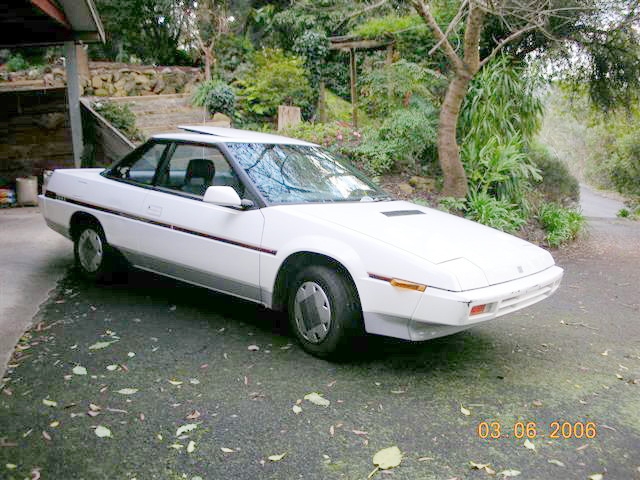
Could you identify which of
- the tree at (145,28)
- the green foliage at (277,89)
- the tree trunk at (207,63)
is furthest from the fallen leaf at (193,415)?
the tree at (145,28)

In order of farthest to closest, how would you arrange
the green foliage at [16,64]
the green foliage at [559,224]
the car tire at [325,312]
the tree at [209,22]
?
the tree at [209,22], the green foliage at [16,64], the green foliage at [559,224], the car tire at [325,312]

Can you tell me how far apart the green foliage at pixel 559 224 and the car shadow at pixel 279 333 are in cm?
515

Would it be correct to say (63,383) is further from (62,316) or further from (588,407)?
(588,407)

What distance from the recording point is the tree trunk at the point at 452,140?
8.77m

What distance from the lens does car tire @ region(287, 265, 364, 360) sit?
3637 mm

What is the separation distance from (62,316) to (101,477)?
2402 mm

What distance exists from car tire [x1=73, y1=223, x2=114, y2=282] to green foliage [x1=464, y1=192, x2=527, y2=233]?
566 centimetres

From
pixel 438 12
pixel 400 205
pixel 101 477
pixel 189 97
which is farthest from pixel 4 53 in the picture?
pixel 101 477

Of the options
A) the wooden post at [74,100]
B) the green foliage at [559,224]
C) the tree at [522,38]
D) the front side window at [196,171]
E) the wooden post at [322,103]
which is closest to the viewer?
the front side window at [196,171]

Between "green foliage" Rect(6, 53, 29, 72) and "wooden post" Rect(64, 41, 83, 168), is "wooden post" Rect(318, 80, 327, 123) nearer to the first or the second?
"wooden post" Rect(64, 41, 83, 168)

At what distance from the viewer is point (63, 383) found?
342cm

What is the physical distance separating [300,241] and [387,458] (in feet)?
5.13

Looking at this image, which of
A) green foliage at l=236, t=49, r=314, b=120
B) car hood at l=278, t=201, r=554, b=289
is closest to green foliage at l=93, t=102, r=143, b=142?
green foliage at l=236, t=49, r=314, b=120

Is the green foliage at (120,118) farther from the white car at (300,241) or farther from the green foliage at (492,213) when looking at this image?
the green foliage at (492,213)
